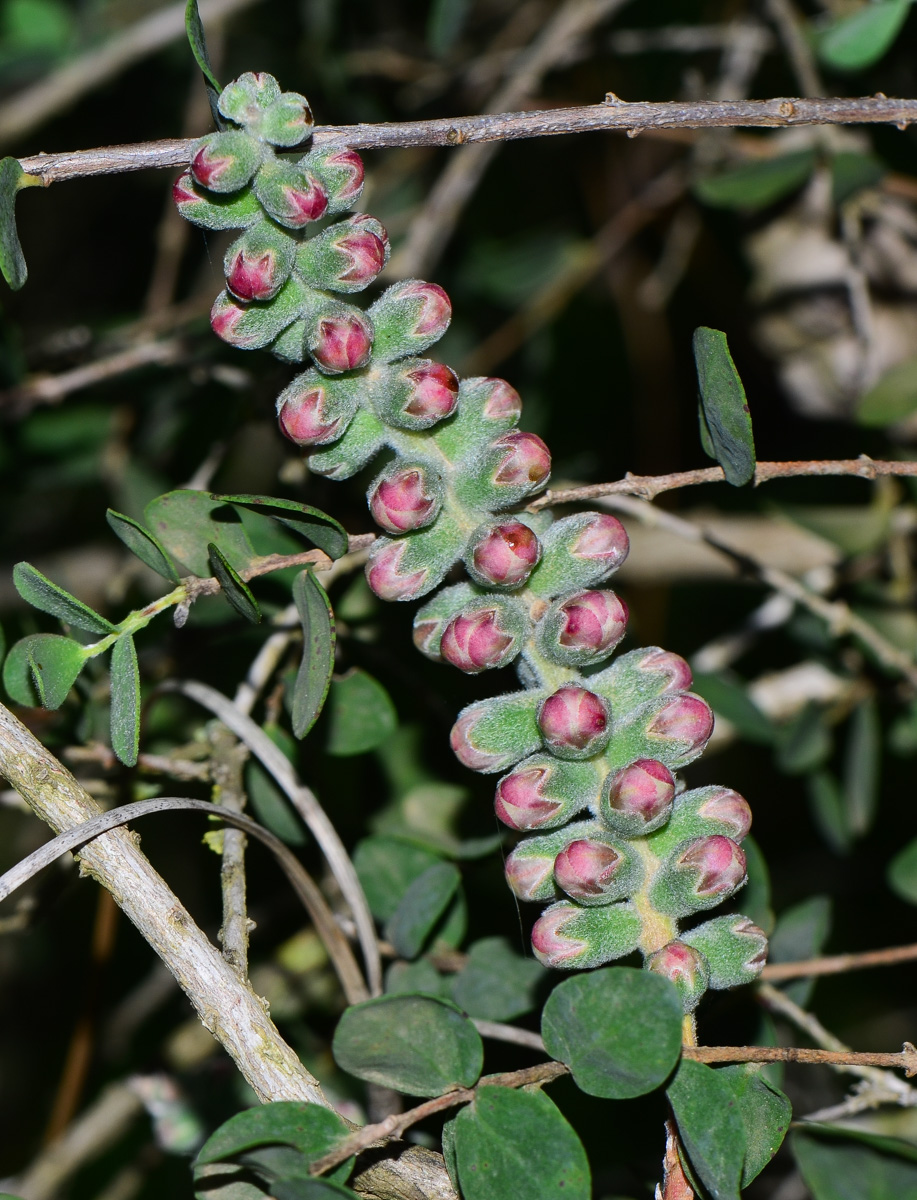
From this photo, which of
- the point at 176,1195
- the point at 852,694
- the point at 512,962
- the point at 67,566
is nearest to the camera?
the point at 512,962

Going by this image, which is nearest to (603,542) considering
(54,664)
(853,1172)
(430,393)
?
(430,393)

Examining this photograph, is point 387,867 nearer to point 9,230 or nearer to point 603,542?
point 603,542

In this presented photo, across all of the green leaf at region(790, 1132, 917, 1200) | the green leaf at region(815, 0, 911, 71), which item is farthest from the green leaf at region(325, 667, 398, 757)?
the green leaf at region(815, 0, 911, 71)

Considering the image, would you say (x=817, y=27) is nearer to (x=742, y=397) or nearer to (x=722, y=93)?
(x=722, y=93)

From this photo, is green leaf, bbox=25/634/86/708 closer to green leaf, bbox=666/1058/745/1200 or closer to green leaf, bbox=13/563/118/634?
green leaf, bbox=13/563/118/634

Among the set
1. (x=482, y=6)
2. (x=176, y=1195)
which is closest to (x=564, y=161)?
(x=482, y=6)
